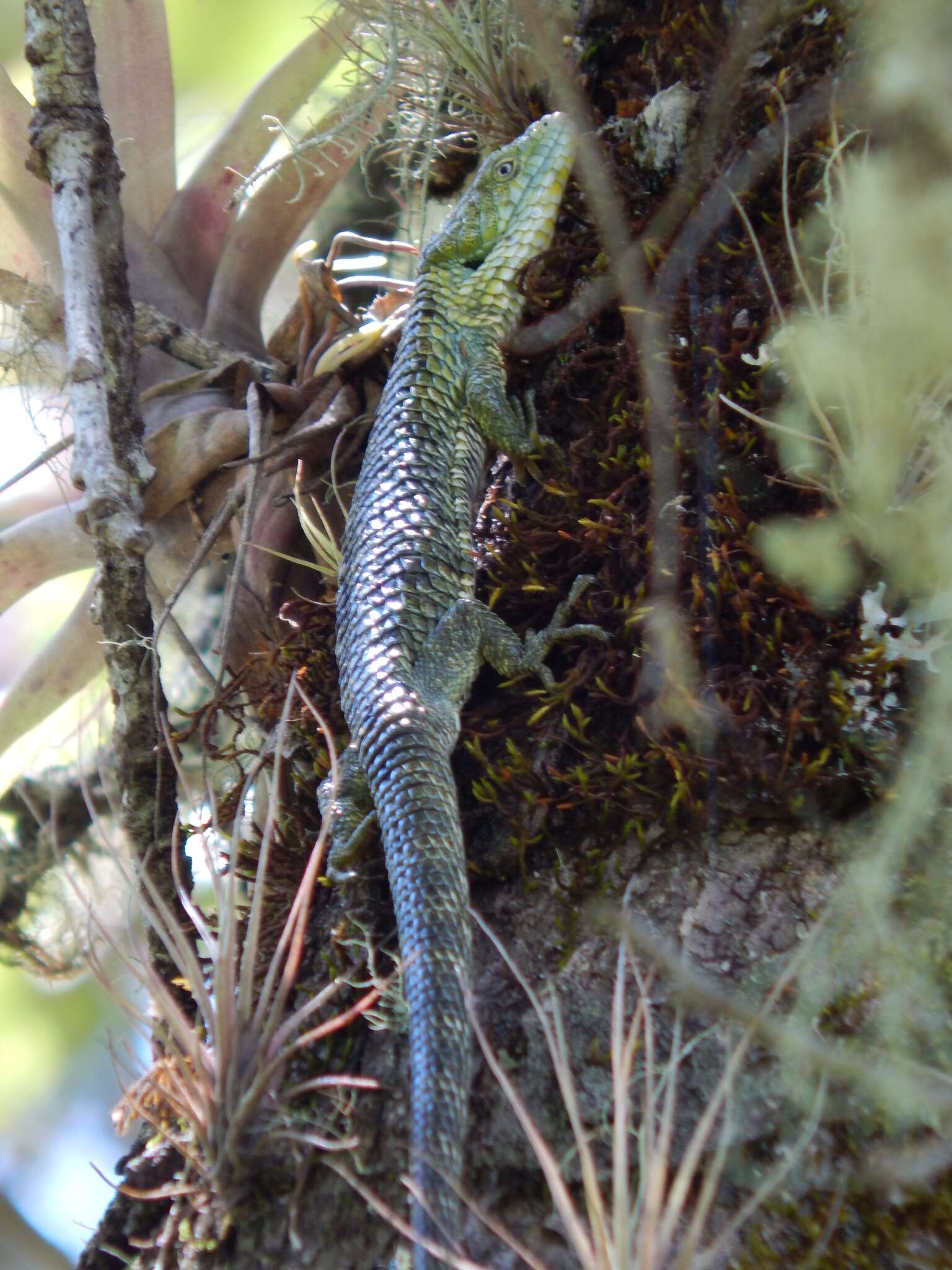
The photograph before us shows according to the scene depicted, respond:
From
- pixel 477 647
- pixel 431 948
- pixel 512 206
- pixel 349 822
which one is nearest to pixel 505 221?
pixel 512 206

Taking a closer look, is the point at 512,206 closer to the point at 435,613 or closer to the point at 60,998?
the point at 435,613

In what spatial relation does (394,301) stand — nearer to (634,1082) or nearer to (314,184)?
(314,184)

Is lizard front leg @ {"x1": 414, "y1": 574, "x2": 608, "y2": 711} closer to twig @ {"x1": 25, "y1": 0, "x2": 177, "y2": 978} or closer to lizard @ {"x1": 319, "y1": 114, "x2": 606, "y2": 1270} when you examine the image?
lizard @ {"x1": 319, "y1": 114, "x2": 606, "y2": 1270}

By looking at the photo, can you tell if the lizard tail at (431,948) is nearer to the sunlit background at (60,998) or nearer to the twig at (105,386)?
the twig at (105,386)

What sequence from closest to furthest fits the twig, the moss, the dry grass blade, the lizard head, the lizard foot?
the dry grass blade → the moss → the lizard foot → the twig → the lizard head

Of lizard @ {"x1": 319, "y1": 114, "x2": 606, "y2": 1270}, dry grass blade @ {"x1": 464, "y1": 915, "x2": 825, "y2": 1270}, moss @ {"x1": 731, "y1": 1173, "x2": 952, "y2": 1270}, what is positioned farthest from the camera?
lizard @ {"x1": 319, "y1": 114, "x2": 606, "y2": 1270}

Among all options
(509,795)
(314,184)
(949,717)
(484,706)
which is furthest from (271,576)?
(949,717)

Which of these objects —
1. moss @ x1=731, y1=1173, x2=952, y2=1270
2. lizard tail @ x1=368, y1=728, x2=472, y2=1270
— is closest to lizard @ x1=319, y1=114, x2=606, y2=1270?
lizard tail @ x1=368, y1=728, x2=472, y2=1270
